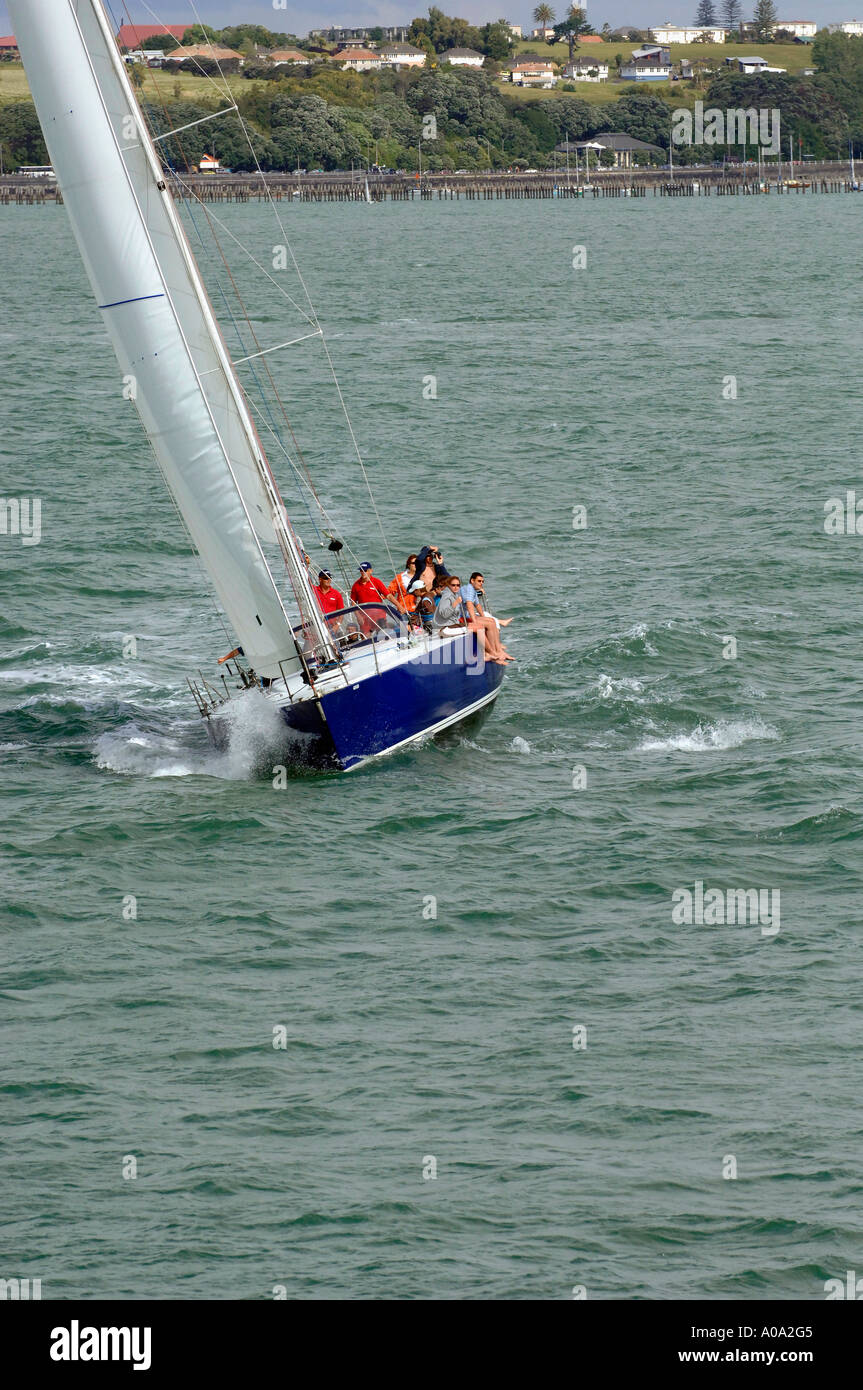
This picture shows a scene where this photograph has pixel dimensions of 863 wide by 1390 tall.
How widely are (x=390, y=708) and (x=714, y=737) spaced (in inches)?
202

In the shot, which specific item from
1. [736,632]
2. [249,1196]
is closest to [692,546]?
[736,632]

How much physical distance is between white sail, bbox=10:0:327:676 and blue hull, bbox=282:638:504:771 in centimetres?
127

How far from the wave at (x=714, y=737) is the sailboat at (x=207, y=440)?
2639mm

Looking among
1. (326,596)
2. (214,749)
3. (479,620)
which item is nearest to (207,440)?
(326,596)

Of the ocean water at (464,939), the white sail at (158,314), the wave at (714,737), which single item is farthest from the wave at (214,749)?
the wave at (714,737)

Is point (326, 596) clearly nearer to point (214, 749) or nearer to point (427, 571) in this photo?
point (427, 571)

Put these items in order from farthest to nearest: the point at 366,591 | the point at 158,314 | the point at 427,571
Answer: the point at 427,571, the point at 366,591, the point at 158,314

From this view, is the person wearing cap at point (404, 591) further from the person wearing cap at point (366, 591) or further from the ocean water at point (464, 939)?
the ocean water at point (464, 939)

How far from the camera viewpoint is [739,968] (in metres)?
20.7

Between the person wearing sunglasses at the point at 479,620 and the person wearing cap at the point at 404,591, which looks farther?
the person wearing cap at the point at 404,591

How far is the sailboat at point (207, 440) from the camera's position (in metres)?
24.1

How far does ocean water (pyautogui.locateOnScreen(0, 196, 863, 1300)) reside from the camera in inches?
634

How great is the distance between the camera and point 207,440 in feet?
82.9

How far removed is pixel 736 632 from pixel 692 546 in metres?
7.88
